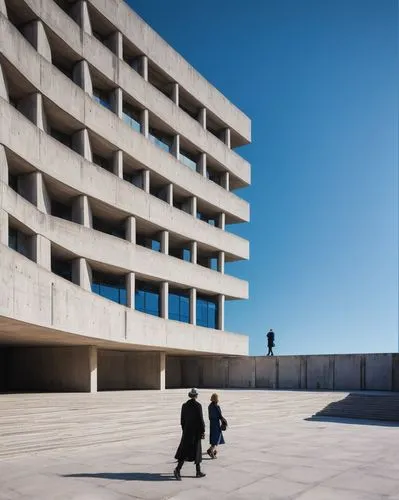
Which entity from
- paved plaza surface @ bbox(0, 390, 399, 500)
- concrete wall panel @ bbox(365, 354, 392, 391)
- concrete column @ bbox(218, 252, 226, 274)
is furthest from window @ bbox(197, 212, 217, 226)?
paved plaza surface @ bbox(0, 390, 399, 500)

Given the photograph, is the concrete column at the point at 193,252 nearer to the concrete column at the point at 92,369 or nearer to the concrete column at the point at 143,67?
the concrete column at the point at 92,369

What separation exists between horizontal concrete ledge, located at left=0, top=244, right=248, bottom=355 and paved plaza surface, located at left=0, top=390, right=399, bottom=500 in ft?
9.79

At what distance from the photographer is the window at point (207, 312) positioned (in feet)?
131

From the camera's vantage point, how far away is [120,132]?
3070 centimetres

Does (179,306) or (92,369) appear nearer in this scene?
(92,369)

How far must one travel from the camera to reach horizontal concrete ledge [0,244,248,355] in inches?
700

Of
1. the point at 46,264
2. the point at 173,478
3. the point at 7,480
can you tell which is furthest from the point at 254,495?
the point at 46,264

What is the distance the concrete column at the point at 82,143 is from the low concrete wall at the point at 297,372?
2077 cm

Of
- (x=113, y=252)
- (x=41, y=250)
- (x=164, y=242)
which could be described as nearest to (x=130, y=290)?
(x=113, y=252)

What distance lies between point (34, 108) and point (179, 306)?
18.0 m

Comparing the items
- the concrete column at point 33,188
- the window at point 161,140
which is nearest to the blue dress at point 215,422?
the concrete column at point 33,188

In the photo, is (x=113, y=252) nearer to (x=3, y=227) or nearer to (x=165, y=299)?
(x=165, y=299)

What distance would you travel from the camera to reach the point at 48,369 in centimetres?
2947

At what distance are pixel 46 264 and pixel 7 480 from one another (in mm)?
14064
